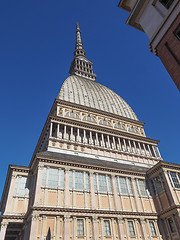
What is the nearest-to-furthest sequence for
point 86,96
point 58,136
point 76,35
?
point 58,136, point 86,96, point 76,35

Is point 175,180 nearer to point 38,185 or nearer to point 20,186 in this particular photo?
point 38,185

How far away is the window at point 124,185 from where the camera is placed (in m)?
30.5

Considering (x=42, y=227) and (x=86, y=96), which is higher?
(x=86, y=96)

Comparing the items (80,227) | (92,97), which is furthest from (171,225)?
(92,97)

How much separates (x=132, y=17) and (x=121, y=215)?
26.7 m

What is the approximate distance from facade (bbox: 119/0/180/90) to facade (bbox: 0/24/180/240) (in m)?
20.4

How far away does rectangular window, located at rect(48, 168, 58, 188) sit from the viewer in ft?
85.8

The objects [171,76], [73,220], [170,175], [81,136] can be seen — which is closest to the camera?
[171,76]

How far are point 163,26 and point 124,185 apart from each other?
998 inches

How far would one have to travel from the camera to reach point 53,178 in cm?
2681

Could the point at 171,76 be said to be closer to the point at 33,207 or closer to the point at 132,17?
the point at 132,17

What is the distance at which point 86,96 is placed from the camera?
184 ft

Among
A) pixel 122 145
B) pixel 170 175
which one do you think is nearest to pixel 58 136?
pixel 122 145

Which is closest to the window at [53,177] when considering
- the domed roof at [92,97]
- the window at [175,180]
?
the window at [175,180]
